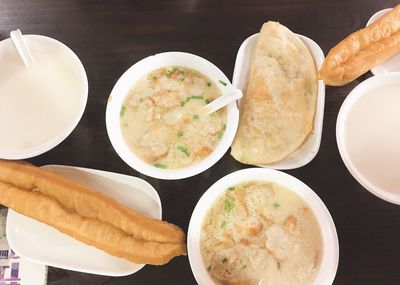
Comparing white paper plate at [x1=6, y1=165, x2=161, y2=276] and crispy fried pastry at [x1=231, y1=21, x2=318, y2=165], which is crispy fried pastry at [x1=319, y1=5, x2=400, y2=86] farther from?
white paper plate at [x1=6, y1=165, x2=161, y2=276]

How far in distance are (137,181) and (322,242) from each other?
70cm

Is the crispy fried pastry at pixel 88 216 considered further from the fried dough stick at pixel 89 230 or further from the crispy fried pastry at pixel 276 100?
the crispy fried pastry at pixel 276 100

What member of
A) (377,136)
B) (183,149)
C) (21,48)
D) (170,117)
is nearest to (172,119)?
(170,117)

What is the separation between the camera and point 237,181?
1.50 metres

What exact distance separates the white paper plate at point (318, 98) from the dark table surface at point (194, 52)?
84 mm

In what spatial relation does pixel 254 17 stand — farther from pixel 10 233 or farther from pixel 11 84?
pixel 10 233

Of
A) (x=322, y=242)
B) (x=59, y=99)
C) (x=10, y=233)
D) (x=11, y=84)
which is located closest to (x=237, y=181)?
(x=322, y=242)

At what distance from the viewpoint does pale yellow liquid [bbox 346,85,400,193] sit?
59.5 inches

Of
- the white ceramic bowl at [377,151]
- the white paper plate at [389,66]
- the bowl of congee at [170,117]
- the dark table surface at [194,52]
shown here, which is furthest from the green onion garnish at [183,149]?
the white paper plate at [389,66]

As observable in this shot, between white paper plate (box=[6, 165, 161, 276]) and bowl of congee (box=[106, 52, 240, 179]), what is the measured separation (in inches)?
5.3

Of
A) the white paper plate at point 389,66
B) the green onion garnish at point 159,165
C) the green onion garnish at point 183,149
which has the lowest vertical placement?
the green onion garnish at point 159,165

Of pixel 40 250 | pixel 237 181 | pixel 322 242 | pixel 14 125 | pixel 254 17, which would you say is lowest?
pixel 40 250

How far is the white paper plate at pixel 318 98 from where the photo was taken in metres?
1.53

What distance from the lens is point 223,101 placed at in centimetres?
151
